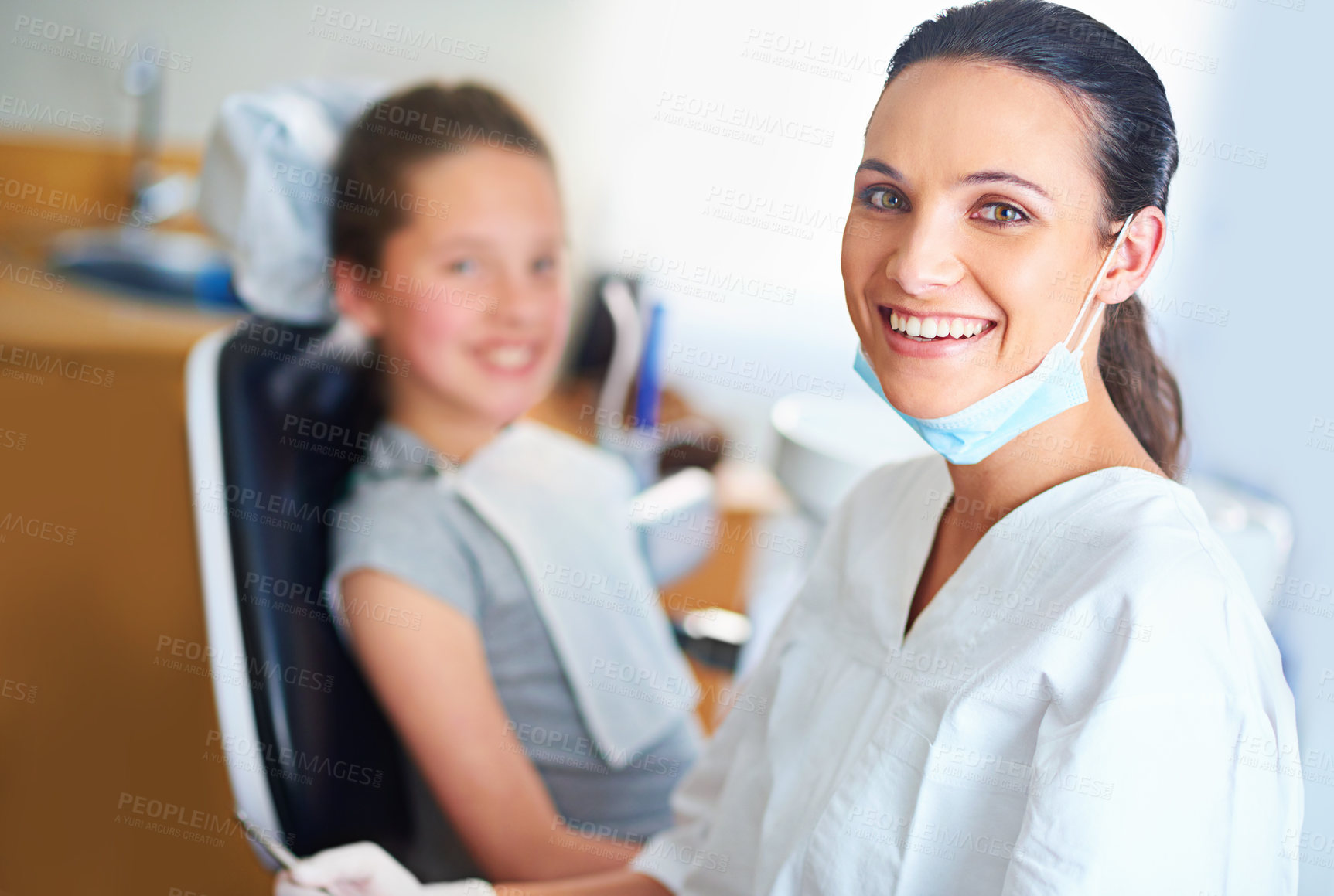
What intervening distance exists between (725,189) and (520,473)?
1.28 metres

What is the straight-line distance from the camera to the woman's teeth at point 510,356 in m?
1.38

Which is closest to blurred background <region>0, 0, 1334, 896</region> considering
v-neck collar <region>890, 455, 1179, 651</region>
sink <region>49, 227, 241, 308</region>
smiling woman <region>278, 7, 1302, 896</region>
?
sink <region>49, 227, 241, 308</region>

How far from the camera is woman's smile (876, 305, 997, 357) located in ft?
2.55

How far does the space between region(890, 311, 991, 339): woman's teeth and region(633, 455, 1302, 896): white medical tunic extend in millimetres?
142

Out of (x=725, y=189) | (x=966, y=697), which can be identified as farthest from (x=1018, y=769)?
(x=725, y=189)

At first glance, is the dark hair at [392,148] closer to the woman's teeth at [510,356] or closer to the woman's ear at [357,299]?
the woman's ear at [357,299]

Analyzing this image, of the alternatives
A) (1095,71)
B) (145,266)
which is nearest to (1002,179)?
(1095,71)

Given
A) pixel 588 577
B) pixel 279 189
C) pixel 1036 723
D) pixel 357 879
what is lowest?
pixel 357 879

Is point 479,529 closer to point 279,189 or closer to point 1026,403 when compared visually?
point 279,189

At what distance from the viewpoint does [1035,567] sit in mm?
782

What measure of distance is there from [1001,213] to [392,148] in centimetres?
87

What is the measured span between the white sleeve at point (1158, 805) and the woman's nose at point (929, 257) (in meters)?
0.31

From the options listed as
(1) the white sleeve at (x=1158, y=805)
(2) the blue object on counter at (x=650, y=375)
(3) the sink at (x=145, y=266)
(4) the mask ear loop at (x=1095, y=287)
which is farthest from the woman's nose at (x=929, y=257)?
(3) the sink at (x=145, y=266)

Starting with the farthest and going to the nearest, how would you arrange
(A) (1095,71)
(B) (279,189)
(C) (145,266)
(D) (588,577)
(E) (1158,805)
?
(C) (145,266) → (D) (588,577) → (B) (279,189) → (A) (1095,71) → (E) (1158,805)
